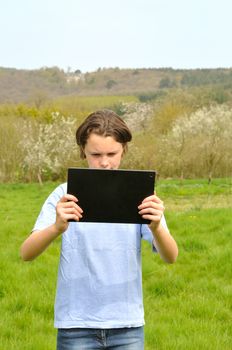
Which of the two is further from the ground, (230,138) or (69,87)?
(69,87)

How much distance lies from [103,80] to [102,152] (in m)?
121

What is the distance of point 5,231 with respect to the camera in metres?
9.47

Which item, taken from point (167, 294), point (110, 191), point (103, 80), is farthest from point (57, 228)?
point (103, 80)

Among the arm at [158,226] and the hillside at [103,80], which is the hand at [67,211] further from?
the hillside at [103,80]

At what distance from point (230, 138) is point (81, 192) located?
30284mm

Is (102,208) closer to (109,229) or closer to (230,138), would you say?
(109,229)

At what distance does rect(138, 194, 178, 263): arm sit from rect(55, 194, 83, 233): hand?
248mm

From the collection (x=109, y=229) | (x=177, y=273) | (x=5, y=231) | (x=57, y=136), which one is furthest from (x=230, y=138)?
(x=109, y=229)

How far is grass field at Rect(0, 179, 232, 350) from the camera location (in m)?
4.66

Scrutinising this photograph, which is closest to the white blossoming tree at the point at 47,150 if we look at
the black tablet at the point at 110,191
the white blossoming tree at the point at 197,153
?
the white blossoming tree at the point at 197,153

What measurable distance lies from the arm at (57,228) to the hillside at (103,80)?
3860 inches

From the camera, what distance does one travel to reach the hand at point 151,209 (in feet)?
7.18

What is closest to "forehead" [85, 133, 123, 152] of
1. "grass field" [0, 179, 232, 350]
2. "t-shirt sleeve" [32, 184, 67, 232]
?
"t-shirt sleeve" [32, 184, 67, 232]

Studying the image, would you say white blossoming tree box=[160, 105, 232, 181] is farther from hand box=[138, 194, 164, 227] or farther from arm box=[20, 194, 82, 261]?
hand box=[138, 194, 164, 227]
